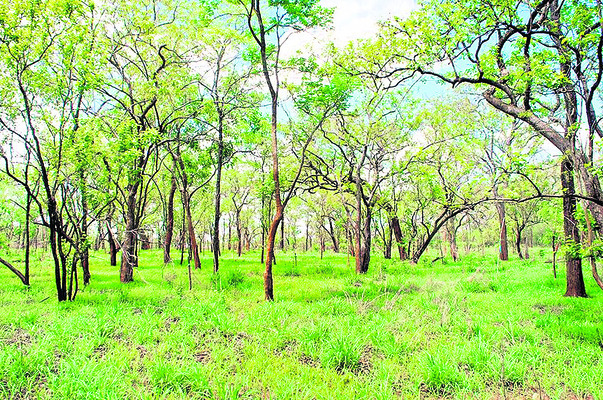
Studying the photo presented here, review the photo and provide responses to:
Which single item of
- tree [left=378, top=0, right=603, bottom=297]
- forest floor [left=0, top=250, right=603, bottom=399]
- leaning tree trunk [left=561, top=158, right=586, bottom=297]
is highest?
tree [left=378, top=0, right=603, bottom=297]

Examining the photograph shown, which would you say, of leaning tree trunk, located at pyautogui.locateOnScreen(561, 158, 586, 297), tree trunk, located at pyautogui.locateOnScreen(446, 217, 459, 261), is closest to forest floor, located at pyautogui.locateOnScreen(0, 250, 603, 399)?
leaning tree trunk, located at pyautogui.locateOnScreen(561, 158, 586, 297)

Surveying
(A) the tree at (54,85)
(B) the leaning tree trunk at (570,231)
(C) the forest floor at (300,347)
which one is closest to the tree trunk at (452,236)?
(B) the leaning tree trunk at (570,231)

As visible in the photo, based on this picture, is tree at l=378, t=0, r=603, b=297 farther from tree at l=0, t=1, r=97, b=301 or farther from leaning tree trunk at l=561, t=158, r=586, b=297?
tree at l=0, t=1, r=97, b=301

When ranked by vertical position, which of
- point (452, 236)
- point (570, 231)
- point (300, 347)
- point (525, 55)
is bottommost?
point (300, 347)

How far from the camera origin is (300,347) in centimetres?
527

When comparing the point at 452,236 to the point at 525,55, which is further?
the point at 452,236

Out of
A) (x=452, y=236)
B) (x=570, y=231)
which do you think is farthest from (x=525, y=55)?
(x=452, y=236)

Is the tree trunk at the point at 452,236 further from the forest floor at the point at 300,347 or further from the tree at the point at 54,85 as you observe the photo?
the tree at the point at 54,85

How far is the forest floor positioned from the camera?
13.1 feet

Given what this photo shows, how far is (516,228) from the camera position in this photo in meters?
26.5

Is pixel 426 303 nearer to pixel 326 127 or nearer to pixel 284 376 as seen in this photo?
pixel 284 376

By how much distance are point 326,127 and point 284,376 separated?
12.5 meters

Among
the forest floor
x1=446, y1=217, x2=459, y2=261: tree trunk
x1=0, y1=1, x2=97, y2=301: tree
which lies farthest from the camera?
x1=446, y1=217, x2=459, y2=261: tree trunk

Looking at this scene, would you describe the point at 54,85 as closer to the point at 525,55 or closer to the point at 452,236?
the point at 525,55
